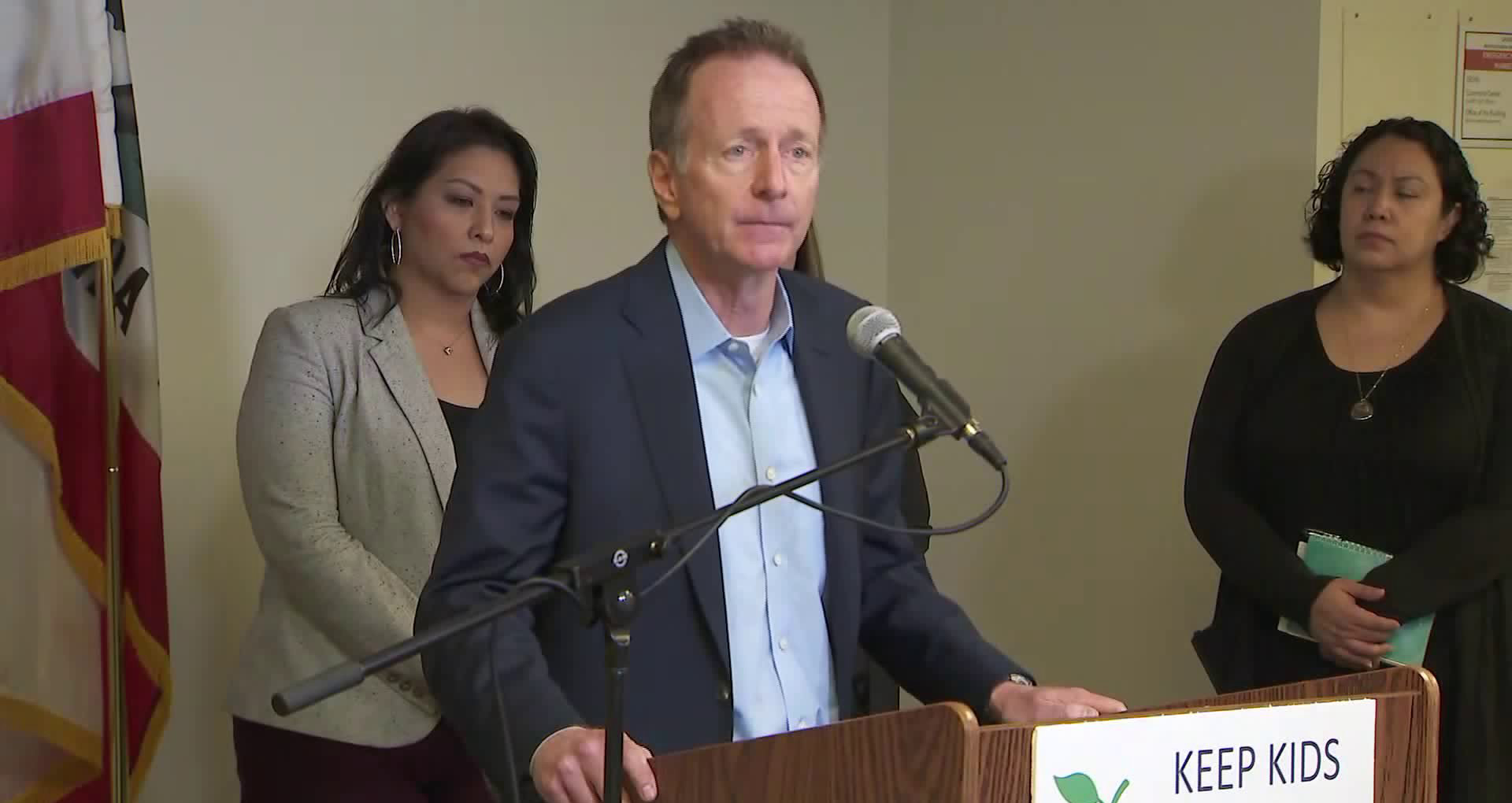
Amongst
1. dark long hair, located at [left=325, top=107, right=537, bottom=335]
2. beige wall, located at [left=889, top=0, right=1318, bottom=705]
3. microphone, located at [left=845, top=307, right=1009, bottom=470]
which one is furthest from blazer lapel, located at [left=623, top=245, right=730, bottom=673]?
beige wall, located at [left=889, top=0, right=1318, bottom=705]

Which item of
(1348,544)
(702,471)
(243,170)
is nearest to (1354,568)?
(1348,544)

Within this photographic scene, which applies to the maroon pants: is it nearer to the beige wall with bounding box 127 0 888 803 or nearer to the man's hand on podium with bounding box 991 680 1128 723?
the beige wall with bounding box 127 0 888 803

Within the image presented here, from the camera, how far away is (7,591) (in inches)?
98.3

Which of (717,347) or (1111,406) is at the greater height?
(717,347)

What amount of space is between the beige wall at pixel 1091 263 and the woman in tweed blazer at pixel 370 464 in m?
1.78

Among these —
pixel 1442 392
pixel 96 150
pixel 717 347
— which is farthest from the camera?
pixel 1442 392

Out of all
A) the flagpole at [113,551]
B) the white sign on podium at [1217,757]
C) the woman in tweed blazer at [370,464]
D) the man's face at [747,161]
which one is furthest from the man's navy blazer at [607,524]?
the flagpole at [113,551]

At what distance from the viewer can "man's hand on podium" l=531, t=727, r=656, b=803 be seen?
1213mm

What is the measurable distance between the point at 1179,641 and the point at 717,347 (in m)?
2.30

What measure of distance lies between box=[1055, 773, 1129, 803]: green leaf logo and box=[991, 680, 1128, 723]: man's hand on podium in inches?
4.8

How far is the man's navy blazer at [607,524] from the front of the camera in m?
1.49

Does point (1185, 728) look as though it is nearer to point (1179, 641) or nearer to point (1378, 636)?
point (1378, 636)

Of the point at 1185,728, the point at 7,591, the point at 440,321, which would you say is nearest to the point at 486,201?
the point at 440,321

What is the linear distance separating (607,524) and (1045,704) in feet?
1.59
